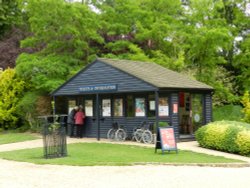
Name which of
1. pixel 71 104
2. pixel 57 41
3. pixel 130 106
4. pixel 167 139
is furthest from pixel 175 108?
pixel 57 41

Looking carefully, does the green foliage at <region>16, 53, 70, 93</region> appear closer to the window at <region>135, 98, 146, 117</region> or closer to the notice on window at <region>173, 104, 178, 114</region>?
the window at <region>135, 98, 146, 117</region>

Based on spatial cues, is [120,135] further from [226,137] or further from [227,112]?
[227,112]

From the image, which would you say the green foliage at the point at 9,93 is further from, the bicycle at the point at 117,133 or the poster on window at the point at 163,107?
the poster on window at the point at 163,107

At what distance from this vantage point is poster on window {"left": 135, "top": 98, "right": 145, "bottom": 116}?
69.6 ft

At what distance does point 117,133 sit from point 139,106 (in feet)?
5.49

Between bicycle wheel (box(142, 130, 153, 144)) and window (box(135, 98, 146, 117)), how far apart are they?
120cm

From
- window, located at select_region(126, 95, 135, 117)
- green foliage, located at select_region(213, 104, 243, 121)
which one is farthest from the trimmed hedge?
green foliage, located at select_region(213, 104, 243, 121)

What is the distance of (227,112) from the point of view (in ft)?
99.5

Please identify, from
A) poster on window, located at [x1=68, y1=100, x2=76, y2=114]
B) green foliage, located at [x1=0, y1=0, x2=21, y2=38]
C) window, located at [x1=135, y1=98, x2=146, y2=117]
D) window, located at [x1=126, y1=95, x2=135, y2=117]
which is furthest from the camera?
green foliage, located at [x1=0, y1=0, x2=21, y2=38]

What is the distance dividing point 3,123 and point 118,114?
36.2 feet

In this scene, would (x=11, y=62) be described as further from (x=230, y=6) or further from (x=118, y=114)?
(x=230, y=6)

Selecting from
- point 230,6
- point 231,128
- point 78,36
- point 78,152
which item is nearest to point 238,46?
point 230,6
